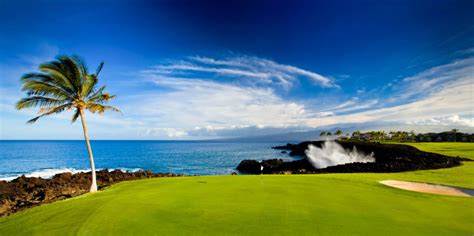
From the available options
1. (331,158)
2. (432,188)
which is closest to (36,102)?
(432,188)

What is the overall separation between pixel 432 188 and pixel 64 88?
2211cm

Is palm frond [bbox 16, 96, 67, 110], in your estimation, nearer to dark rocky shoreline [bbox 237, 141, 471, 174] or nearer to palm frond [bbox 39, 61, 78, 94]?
palm frond [bbox 39, 61, 78, 94]

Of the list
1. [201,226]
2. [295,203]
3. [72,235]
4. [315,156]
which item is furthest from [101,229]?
[315,156]

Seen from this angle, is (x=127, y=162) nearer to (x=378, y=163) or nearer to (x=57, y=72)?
(x=57, y=72)

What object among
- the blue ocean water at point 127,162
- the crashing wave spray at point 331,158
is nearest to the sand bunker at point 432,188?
the crashing wave spray at point 331,158

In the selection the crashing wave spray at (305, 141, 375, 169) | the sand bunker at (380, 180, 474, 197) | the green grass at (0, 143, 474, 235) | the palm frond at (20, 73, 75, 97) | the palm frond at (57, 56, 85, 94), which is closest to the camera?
the green grass at (0, 143, 474, 235)

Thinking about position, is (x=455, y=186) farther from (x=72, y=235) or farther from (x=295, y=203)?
(x=72, y=235)

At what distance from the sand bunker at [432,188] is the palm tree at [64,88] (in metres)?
18.2

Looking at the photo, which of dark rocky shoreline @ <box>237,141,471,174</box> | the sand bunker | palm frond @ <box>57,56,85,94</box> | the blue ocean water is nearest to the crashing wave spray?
dark rocky shoreline @ <box>237,141,471,174</box>

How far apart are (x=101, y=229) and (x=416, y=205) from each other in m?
10.3

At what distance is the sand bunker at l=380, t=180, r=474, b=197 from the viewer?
11.9 metres

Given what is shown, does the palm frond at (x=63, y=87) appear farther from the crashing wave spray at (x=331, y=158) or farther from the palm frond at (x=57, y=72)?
the crashing wave spray at (x=331, y=158)

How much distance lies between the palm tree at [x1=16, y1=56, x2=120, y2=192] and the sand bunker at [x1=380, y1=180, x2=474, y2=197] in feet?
59.8

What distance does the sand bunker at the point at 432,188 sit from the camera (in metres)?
11.9
